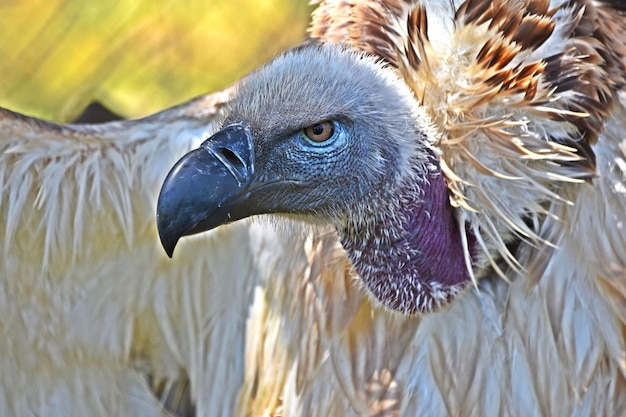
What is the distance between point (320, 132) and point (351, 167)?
0.09 metres

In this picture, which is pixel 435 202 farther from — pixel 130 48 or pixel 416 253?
pixel 130 48

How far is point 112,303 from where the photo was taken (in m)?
2.41

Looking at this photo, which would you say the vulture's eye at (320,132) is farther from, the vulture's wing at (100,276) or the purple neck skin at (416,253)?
the vulture's wing at (100,276)

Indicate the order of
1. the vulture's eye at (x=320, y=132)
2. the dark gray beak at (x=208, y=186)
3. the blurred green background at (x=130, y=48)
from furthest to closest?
the blurred green background at (x=130, y=48), the vulture's eye at (x=320, y=132), the dark gray beak at (x=208, y=186)

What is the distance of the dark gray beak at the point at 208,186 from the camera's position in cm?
167

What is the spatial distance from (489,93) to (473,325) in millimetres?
462

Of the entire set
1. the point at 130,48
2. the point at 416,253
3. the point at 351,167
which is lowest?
the point at 416,253

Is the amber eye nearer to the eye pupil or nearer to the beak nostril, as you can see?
the eye pupil

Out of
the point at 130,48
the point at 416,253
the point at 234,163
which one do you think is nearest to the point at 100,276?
the point at 234,163

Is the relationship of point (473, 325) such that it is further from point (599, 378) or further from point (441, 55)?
point (441, 55)

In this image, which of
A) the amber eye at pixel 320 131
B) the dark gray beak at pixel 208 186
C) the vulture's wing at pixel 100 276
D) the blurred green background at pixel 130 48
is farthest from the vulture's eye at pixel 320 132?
the blurred green background at pixel 130 48

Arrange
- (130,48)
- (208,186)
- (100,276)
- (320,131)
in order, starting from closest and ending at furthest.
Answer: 1. (208,186)
2. (320,131)
3. (100,276)
4. (130,48)

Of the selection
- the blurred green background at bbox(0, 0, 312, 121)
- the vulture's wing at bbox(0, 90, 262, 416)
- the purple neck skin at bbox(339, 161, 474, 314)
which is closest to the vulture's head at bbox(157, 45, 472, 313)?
the purple neck skin at bbox(339, 161, 474, 314)

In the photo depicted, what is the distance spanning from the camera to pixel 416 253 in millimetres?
1857
